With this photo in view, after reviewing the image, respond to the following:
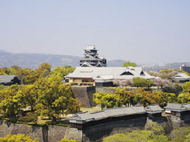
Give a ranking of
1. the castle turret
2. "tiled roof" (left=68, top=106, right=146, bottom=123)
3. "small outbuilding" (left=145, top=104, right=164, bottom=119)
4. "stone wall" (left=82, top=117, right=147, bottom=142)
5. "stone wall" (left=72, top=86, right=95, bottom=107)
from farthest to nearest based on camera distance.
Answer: the castle turret
"stone wall" (left=72, top=86, right=95, bottom=107)
"small outbuilding" (left=145, top=104, right=164, bottom=119)
"stone wall" (left=82, top=117, right=147, bottom=142)
"tiled roof" (left=68, top=106, right=146, bottom=123)

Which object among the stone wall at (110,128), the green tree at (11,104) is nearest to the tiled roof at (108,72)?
the stone wall at (110,128)

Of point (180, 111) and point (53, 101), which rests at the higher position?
point (53, 101)

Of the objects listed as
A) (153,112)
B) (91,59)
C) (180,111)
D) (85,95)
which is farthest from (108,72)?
(91,59)

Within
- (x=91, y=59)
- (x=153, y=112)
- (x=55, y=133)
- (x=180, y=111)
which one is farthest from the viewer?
(x=91, y=59)

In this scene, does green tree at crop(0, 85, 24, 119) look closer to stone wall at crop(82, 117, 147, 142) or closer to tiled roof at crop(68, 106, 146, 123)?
tiled roof at crop(68, 106, 146, 123)

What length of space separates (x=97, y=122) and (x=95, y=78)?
969 inches

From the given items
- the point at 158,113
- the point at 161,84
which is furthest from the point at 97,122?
the point at 161,84

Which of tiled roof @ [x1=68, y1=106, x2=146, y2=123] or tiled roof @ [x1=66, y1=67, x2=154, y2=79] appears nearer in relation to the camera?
tiled roof @ [x1=68, y1=106, x2=146, y2=123]

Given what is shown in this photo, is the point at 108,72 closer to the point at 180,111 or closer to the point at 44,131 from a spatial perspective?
the point at 180,111

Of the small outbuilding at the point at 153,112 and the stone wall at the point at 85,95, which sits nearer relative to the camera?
the small outbuilding at the point at 153,112

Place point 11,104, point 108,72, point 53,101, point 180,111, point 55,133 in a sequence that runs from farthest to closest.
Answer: point 108,72, point 180,111, point 11,104, point 53,101, point 55,133

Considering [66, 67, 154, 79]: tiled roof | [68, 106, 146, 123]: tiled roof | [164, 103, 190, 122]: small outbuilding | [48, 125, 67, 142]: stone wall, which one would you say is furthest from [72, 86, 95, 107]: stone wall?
[48, 125, 67, 142]: stone wall

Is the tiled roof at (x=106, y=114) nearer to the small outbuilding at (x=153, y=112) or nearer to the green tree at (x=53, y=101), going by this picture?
the small outbuilding at (x=153, y=112)

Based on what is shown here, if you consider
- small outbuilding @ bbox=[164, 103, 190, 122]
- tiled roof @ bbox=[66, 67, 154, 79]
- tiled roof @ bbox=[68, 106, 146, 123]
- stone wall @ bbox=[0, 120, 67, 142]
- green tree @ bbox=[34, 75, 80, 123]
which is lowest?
stone wall @ bbox=[0, 120, 67, 142]
